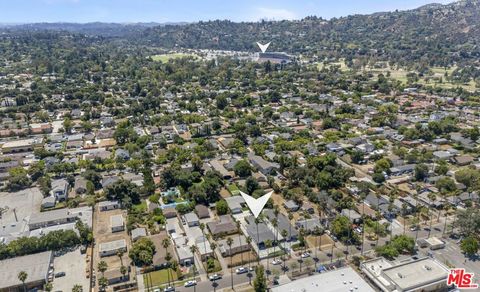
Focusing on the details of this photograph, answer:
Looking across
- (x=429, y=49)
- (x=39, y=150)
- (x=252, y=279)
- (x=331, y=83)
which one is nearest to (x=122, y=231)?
(x=252, y=279)

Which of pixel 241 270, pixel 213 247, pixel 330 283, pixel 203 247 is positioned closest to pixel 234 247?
pixel 213 247

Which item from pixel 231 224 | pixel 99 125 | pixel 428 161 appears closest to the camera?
pixel 231 224

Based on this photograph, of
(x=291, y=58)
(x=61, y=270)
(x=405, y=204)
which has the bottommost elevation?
(x=61, y=270)

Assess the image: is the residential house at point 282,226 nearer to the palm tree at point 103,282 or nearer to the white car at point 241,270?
the white car at point 241,270

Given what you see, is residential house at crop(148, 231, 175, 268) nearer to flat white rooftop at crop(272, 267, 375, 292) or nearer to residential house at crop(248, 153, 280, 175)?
flat white rooftop at crop(272, 267, 375, 292)

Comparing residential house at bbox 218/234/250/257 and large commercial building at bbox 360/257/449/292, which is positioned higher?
large commercial building at bbox 360/257/449/292

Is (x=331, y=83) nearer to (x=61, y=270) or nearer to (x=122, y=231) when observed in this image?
(x=122, y=231)

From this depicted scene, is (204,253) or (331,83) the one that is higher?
(331,83)

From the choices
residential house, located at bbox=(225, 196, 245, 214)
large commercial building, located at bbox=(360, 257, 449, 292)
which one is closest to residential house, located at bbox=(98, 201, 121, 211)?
residential house, located at bbox=(225, 196, 245, 214)
